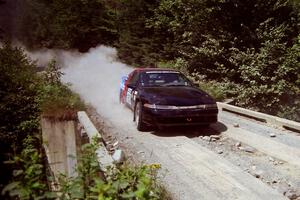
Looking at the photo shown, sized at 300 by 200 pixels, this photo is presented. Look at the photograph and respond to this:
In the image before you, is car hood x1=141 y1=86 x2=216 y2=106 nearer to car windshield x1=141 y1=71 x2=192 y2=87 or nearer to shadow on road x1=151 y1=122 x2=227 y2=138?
car windshield x1=141 y1=71 x2=192 y2=87

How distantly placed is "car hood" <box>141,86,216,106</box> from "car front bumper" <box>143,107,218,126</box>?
0.21 meters

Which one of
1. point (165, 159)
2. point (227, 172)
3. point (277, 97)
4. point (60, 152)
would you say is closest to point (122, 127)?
point (60, 152)

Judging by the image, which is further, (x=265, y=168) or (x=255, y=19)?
(x=255, y=19)

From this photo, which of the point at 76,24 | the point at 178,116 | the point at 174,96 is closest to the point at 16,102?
the point at 174,96

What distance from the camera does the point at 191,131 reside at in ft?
29.6

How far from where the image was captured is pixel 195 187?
5348mm

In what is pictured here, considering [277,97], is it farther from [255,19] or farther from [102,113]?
[102,113]

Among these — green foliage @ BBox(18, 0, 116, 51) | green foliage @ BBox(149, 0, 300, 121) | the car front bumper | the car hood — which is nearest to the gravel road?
the car front bumper

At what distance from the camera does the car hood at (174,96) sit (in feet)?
27.0

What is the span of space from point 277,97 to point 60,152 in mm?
9898

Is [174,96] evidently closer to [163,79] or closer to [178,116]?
[178,116]

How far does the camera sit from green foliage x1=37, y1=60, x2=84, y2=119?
8.65 meters

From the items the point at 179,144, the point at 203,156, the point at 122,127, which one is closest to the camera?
the point at 203,156

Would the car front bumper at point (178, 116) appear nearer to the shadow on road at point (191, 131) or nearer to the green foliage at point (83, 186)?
the shadow on road at point (191, 131)
